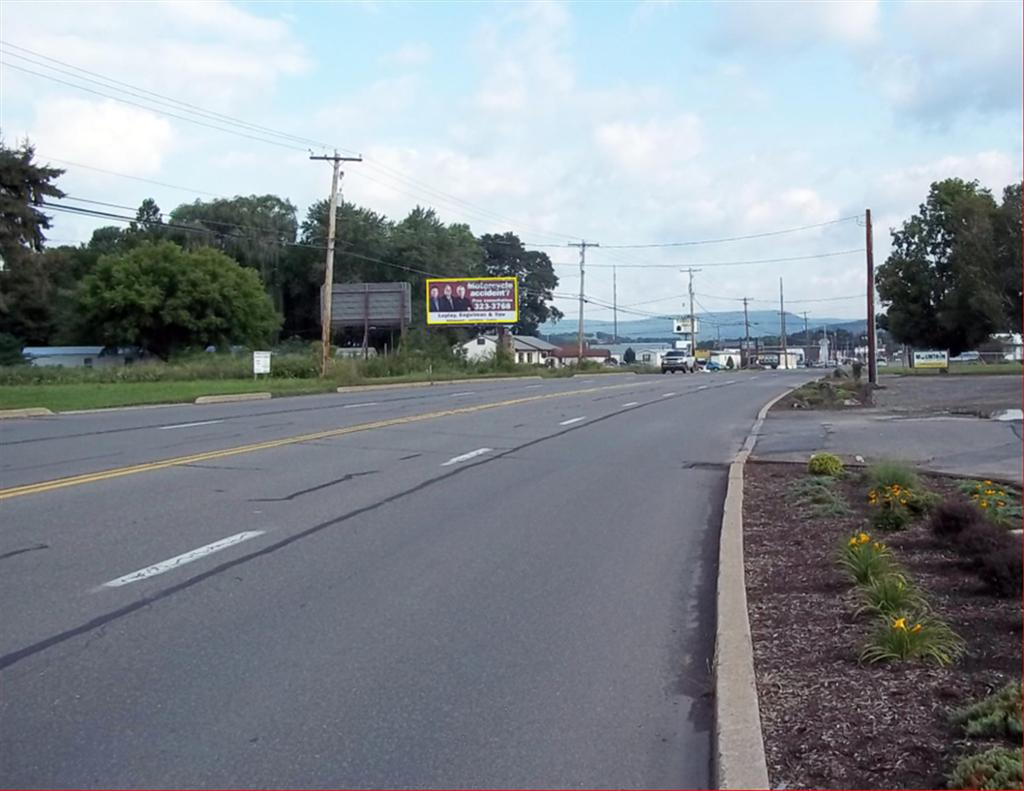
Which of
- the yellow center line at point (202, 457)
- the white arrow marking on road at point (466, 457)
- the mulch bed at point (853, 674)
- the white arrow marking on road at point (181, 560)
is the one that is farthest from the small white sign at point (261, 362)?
the mulch bed at point (853, 674)

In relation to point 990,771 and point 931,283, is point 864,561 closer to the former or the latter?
point 990,771

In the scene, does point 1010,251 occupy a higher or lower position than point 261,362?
higher

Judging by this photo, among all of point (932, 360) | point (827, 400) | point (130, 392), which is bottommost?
point (827, 400)

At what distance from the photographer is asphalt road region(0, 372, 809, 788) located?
5375 mm

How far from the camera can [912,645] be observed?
6.28 metres

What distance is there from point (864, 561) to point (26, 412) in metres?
26.5

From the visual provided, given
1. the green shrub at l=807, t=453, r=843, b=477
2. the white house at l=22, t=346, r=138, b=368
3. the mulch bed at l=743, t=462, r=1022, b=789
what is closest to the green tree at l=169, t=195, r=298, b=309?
the white house at l=22, t=346, r=138, b=368

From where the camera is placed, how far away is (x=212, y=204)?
103 m

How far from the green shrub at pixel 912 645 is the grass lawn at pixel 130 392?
28620 millimetres

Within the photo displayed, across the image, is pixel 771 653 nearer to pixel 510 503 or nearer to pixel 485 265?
pixel 510 503

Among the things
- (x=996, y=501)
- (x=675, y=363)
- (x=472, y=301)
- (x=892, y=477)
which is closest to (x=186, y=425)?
(x=892, y=477)

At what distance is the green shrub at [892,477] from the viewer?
480 inches

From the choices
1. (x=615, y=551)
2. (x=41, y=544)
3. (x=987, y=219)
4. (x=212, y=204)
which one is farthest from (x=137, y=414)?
(x=212, y=204)

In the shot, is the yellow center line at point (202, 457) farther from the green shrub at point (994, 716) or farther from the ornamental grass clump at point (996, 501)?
the green shrub at point (994, 716)
